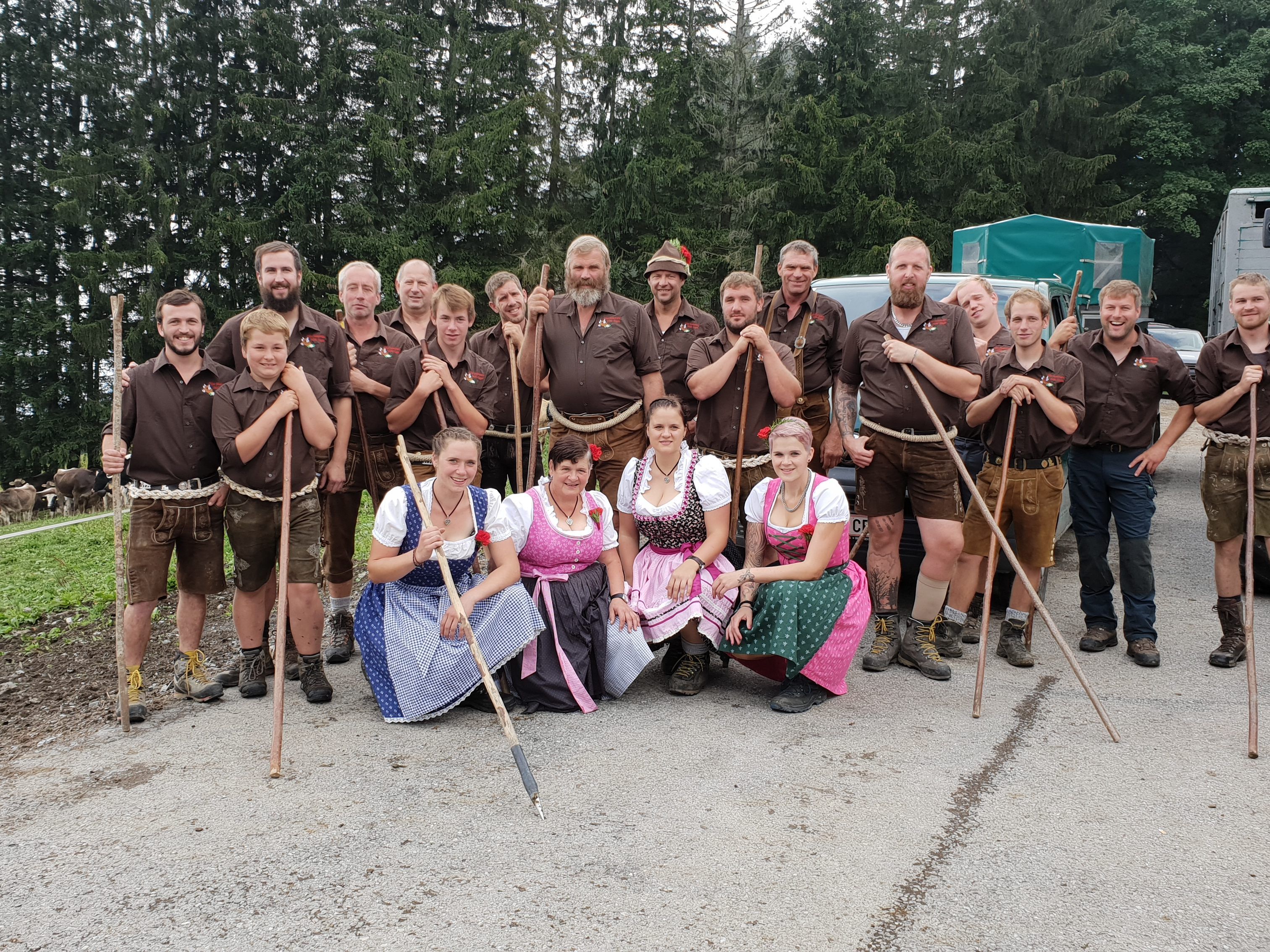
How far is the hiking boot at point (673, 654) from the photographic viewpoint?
5.12 m

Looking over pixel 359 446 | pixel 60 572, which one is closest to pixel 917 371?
pixel 359 446

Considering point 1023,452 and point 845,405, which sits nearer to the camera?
point 1023,452

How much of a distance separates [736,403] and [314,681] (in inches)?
104

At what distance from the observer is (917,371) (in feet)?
17.5

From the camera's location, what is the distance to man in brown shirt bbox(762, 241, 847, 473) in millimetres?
5930

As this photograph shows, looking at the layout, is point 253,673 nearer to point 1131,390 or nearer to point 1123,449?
point 1123,449

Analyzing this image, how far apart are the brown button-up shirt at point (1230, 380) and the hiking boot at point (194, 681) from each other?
5.41 meters

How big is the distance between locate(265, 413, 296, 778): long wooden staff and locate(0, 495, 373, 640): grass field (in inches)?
108

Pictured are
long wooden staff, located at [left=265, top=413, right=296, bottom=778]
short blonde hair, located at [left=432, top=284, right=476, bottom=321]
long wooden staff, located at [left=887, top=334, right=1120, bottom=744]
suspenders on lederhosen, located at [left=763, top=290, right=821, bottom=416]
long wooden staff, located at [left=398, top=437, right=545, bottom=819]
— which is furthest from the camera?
suspenders on lederhosen, located at [left=763, top=290, right=821, bottom=416]

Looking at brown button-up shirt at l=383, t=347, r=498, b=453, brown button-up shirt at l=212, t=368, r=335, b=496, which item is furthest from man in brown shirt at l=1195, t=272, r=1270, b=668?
brown button-up shirt at l=212, t=368, r=335, b=496

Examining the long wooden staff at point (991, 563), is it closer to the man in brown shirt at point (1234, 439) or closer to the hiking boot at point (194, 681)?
the man in brown shirt at point (1234, 439)

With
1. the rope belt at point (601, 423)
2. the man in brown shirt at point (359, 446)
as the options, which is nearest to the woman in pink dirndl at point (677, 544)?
the rope belt at point (601, 423)

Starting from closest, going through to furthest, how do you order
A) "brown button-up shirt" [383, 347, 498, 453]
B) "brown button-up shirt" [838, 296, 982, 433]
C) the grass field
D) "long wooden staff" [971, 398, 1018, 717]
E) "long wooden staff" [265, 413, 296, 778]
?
"long wooden staff" [265, 413, 296, 778] → "long wooden staff" [971, 398, 1018, 717] → "brown button-up shirt" [838, 296, 982, 433] → "brown button-up shirt" [383, 347, 498, 453] → the grass field

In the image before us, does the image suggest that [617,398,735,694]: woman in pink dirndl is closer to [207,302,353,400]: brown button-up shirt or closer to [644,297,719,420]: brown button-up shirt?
[644,297,719,420]: brown button-up shirt
